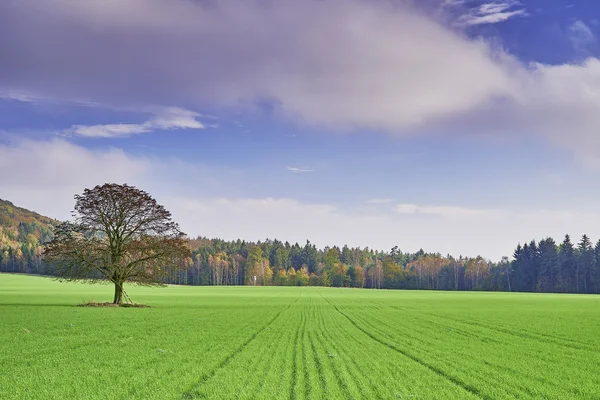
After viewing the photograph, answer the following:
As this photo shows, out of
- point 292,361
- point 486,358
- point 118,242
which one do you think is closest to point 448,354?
point 486,358

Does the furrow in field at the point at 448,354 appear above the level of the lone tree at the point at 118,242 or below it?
below

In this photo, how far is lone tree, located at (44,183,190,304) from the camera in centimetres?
5391

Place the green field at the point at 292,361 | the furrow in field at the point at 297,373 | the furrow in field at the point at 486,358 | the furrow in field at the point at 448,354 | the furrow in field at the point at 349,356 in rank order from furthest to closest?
the furrow in field at the point at 486,358 < the furrow in field at the point at 448,354 < the furrow in field at the point at 349,356 < the green field at the point at 292,361 < the furrow in field at the point at 297,373

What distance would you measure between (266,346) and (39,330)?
1454cm

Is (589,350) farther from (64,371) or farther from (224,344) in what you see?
(64,371)

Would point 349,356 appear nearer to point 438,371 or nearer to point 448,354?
point 438,371

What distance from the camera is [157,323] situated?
35.1 metres

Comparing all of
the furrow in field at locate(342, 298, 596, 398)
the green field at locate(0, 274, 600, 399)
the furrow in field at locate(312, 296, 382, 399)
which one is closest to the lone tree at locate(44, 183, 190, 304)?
the green field at locate(0, 274, 600, 399)

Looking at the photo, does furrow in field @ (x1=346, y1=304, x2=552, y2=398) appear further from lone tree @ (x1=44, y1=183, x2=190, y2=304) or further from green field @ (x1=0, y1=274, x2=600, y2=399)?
lone tree @ (x1=44, y1=183, x2=190, y2=304)

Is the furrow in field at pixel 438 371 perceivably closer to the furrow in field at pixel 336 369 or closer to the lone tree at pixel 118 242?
the furrow in field at pixel 336 369

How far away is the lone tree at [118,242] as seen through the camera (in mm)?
53906

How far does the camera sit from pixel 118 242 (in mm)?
55906

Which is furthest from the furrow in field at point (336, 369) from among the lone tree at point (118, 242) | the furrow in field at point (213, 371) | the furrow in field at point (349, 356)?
the lone tree at point (118, 242)

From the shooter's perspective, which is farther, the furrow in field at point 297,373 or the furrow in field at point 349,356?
the furrow in field at point 349,356
